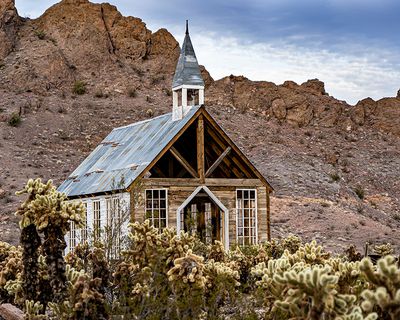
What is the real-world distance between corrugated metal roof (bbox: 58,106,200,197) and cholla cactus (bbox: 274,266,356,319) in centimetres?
1384

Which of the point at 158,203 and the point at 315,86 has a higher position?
the point at 315,86

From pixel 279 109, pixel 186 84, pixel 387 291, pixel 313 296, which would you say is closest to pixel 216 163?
pixel 186 84

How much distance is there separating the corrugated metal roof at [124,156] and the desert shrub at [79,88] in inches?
999

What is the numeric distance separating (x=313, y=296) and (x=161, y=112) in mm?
46574

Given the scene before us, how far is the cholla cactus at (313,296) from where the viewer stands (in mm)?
5438

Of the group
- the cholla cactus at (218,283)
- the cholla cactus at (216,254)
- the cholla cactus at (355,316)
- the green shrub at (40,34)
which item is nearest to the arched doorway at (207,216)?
the cholla cactus at (216,254)

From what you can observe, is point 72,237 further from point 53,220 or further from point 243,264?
point 53,220

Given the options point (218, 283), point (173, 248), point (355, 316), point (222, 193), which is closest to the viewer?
point (355, 316)

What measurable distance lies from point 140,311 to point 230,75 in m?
51.7

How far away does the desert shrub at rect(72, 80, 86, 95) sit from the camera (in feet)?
172

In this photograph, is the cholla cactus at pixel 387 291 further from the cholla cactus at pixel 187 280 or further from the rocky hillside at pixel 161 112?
the rocky hillside at pixel 161 112

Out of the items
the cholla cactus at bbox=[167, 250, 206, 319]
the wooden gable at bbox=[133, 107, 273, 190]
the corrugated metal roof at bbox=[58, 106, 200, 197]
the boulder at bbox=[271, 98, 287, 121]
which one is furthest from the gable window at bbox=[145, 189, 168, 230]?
the boulder at bbox=[271, 98, 287, 121]

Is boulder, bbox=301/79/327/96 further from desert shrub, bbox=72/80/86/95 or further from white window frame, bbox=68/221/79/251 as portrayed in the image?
white window frame, bbox=68/221/79/251

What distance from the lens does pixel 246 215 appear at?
22328 millimetres
